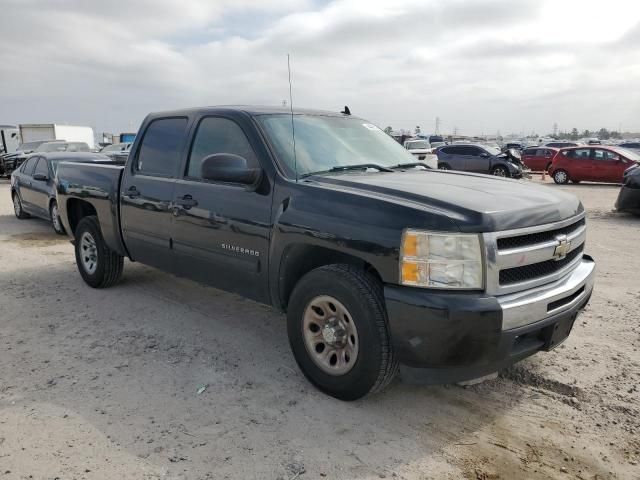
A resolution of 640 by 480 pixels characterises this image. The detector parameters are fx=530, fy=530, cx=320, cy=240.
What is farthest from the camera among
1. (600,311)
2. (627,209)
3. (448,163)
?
(448,163)

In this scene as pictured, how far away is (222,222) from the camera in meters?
3.98

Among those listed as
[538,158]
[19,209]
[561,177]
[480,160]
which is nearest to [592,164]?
[561,177]

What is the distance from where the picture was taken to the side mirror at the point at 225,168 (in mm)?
3521

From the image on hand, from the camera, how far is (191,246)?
4332 millimetres

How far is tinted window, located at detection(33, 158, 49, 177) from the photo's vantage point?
10478mm

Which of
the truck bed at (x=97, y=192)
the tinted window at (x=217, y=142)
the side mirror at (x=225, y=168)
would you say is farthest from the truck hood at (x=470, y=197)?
the truck bed at (x=97, y=192)

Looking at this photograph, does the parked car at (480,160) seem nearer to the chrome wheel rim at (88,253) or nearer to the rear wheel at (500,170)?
the rear wheel at (500,170)

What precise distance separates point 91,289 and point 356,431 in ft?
13.2

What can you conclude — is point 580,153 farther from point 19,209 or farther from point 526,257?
point 526,257

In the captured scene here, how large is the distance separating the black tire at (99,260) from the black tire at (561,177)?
1922cm

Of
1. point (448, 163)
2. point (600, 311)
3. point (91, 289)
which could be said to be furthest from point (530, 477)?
point (448, 163)

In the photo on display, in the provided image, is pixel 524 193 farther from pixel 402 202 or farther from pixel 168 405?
pixel 168 405

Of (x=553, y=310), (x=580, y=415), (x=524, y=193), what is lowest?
(x=580, y=415)

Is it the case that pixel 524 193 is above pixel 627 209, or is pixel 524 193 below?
above
